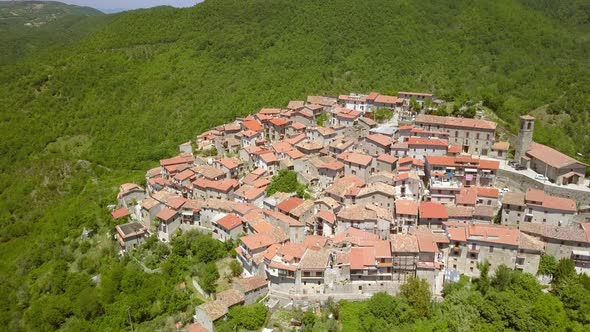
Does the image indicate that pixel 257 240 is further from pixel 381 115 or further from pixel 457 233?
pixel 381 115

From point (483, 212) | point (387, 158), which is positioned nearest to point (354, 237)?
point (483, 212)

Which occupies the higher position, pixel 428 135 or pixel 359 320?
pixel 428 135

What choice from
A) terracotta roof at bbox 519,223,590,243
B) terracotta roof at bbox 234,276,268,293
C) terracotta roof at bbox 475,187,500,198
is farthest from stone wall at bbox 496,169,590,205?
terracotta roof at bbox 234,276,268,293

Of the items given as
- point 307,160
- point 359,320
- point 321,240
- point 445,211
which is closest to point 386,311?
point 359,320

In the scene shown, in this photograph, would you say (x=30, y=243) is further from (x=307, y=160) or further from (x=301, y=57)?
(x=301, y=57)

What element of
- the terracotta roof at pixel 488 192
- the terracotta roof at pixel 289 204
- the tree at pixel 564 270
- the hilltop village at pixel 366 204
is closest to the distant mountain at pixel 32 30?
the hilltop village at pixel 366 204
